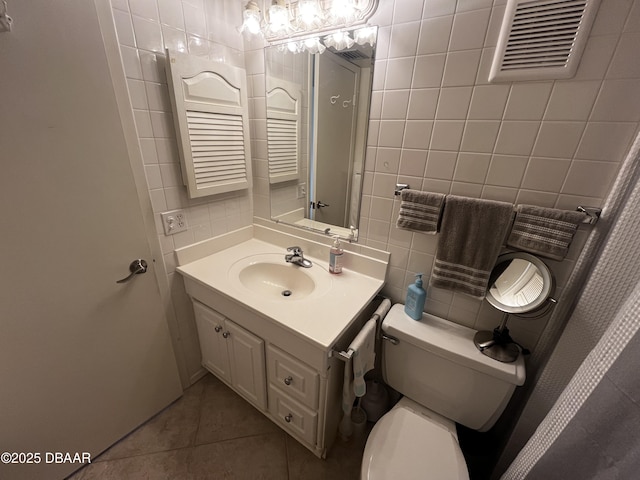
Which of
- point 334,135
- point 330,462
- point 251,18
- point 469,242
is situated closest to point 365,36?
point 334,135

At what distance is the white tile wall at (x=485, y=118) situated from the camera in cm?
69

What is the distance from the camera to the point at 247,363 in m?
1.20

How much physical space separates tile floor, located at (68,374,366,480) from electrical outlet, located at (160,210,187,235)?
1.03 metres

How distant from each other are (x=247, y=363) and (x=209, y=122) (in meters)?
1.15

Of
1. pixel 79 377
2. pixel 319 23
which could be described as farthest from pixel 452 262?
pixel 79 377

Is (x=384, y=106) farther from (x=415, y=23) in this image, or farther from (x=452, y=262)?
(x=452, y=262)

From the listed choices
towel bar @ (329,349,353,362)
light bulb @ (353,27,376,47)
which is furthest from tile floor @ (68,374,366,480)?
light bulb @ (353,27,376,47)

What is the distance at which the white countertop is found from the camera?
899 mm

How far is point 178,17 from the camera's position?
3.36 feet

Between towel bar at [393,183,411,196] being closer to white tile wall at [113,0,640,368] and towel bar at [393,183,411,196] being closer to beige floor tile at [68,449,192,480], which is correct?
white tile wall at [113,0,640,368]

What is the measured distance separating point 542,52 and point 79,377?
201cm

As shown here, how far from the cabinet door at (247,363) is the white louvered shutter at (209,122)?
2.27 ft

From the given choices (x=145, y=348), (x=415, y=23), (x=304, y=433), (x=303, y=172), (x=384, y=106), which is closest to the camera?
(x=415, y=23)

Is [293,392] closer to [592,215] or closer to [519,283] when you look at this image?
[519,283]
